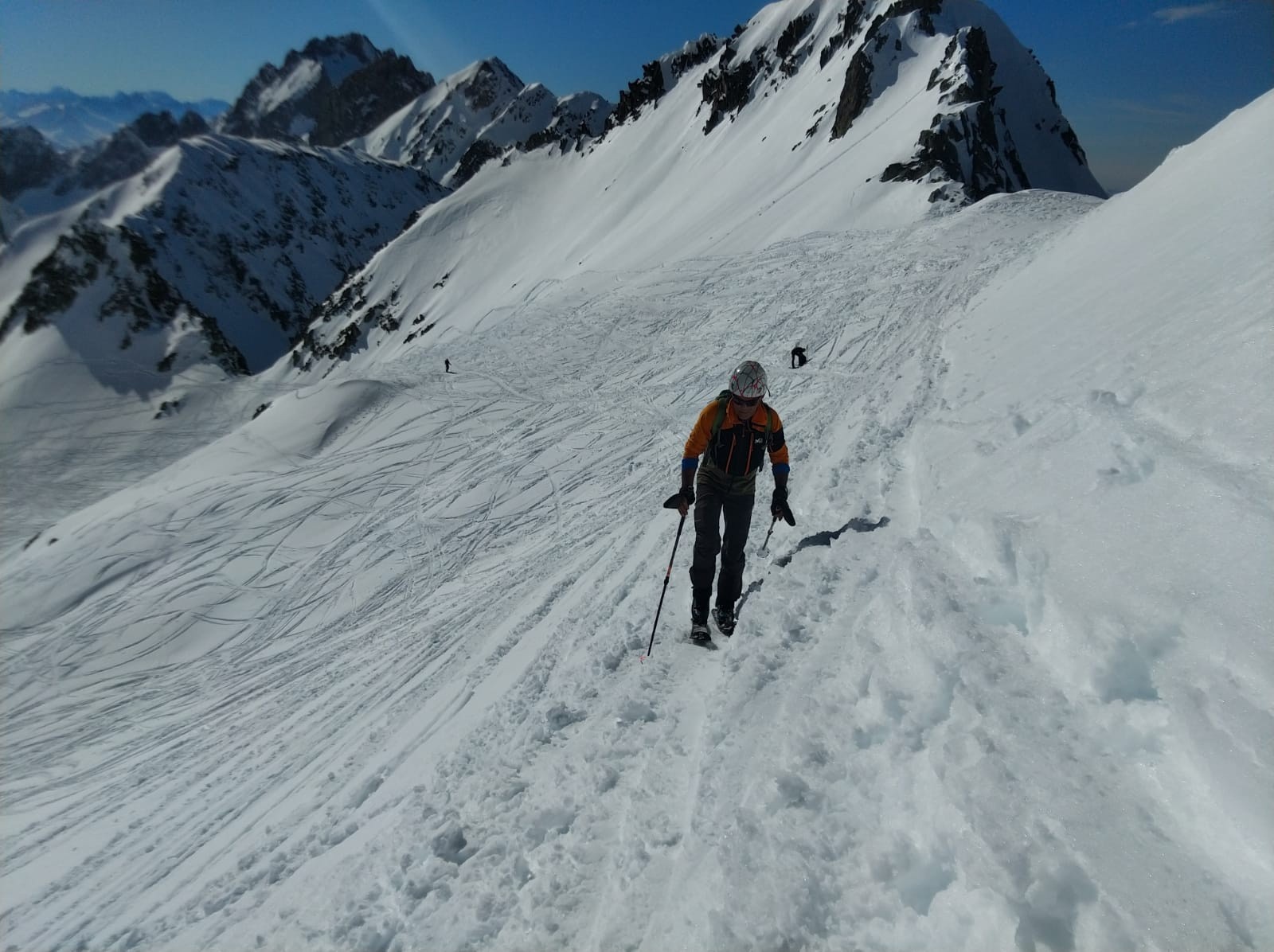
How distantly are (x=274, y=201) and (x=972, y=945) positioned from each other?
179240 mm

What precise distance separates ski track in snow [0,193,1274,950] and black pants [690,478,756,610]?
1.40 ft

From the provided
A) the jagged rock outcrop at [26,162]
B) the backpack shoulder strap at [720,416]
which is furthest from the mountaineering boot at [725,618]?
the jagged rock outcrop at [26,162]

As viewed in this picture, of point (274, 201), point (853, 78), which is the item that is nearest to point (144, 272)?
point (274, 201)

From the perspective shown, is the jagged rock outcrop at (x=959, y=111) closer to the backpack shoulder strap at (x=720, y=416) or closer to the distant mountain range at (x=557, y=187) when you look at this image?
the distant mountain range at (x=557, y=187)

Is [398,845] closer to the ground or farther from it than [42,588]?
closer to the ground

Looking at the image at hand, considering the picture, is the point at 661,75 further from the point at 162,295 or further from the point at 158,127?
the point at 158,127

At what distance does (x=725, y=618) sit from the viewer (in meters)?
6.32

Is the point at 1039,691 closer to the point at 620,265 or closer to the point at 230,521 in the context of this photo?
the point at 230,521

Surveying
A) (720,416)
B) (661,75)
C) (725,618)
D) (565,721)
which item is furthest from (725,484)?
(661,75)

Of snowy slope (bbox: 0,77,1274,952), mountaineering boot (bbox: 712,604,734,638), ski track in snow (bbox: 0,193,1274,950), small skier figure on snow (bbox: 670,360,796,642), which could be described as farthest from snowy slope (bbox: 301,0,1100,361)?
mountaineering boot (bbox: 712,604,734,638)

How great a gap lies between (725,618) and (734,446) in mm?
1694

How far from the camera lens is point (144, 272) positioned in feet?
282

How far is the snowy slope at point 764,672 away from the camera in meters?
3.16

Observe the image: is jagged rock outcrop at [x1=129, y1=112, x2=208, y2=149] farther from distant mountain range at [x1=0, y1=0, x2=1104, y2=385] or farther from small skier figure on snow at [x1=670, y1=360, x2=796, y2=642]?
Answer: small skier figure on snow at [x1=670, y1=360, x2=796, y2=642]
